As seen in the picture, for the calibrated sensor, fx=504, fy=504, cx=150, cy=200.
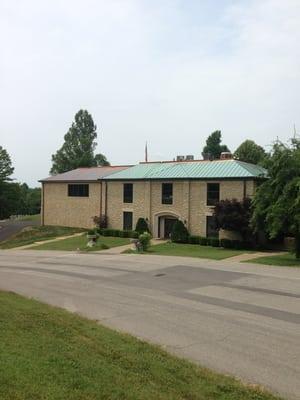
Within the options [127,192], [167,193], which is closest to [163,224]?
[167,193]

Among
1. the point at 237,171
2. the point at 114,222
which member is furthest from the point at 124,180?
the point at 237,171

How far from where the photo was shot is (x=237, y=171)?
38.9m

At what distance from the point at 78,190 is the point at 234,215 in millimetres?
19458

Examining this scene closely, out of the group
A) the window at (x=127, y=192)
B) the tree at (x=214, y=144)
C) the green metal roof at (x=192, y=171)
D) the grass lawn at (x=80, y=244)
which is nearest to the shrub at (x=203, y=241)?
the green metal roof at (x=192, y=171)

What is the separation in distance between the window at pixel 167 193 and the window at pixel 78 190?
31.4 ft

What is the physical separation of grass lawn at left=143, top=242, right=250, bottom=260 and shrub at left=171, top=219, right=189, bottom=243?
831 millimetres

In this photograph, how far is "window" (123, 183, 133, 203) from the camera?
4534cm

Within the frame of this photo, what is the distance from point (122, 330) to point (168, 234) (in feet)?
104

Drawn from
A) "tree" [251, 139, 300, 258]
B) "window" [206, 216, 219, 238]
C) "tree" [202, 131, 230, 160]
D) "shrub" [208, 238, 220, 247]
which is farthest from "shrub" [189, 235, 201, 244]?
"tree" [202, 131, 230, 160]

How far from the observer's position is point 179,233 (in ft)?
131

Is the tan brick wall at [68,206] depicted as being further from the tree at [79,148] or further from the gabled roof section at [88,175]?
the tree at [79,148]

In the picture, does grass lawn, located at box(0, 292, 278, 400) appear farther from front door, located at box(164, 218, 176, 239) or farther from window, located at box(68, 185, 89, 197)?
window, located at box(68, 185, 89, 197)

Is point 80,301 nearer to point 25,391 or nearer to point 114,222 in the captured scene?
point 25,391

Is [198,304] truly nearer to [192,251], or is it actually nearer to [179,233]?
[192,251]
